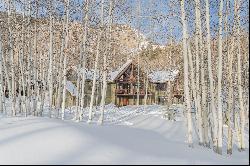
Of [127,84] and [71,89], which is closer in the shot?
[71,89]

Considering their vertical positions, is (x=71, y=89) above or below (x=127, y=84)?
below

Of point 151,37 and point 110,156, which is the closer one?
point 110,156

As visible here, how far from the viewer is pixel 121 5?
2359 centimetres

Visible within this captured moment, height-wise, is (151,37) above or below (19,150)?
above

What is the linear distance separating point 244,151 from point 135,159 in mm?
7430

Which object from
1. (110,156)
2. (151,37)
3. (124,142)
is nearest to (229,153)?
(124,142)

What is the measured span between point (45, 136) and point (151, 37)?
30.8 metres

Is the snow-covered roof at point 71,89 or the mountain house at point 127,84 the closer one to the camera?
the snow-covered roof at point 71,89

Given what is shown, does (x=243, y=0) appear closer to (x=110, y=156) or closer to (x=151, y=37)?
(x=110, y=156)

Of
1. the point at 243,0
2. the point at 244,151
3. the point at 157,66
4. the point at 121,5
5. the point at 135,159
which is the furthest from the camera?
the point at 157,66

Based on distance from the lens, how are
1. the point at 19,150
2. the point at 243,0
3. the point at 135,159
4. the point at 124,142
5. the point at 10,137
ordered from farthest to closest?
1. the point at 243,0
2. the point at 10,137
3. the point at 124,142
4. the point at 19,150
5. the point at 135,159

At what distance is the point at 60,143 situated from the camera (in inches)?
393

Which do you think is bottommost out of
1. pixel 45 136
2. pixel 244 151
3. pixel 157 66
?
pixel 244 151

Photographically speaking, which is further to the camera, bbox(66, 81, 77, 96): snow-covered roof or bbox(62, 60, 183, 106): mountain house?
bbox(62, 60, 183, 106): mountain house
